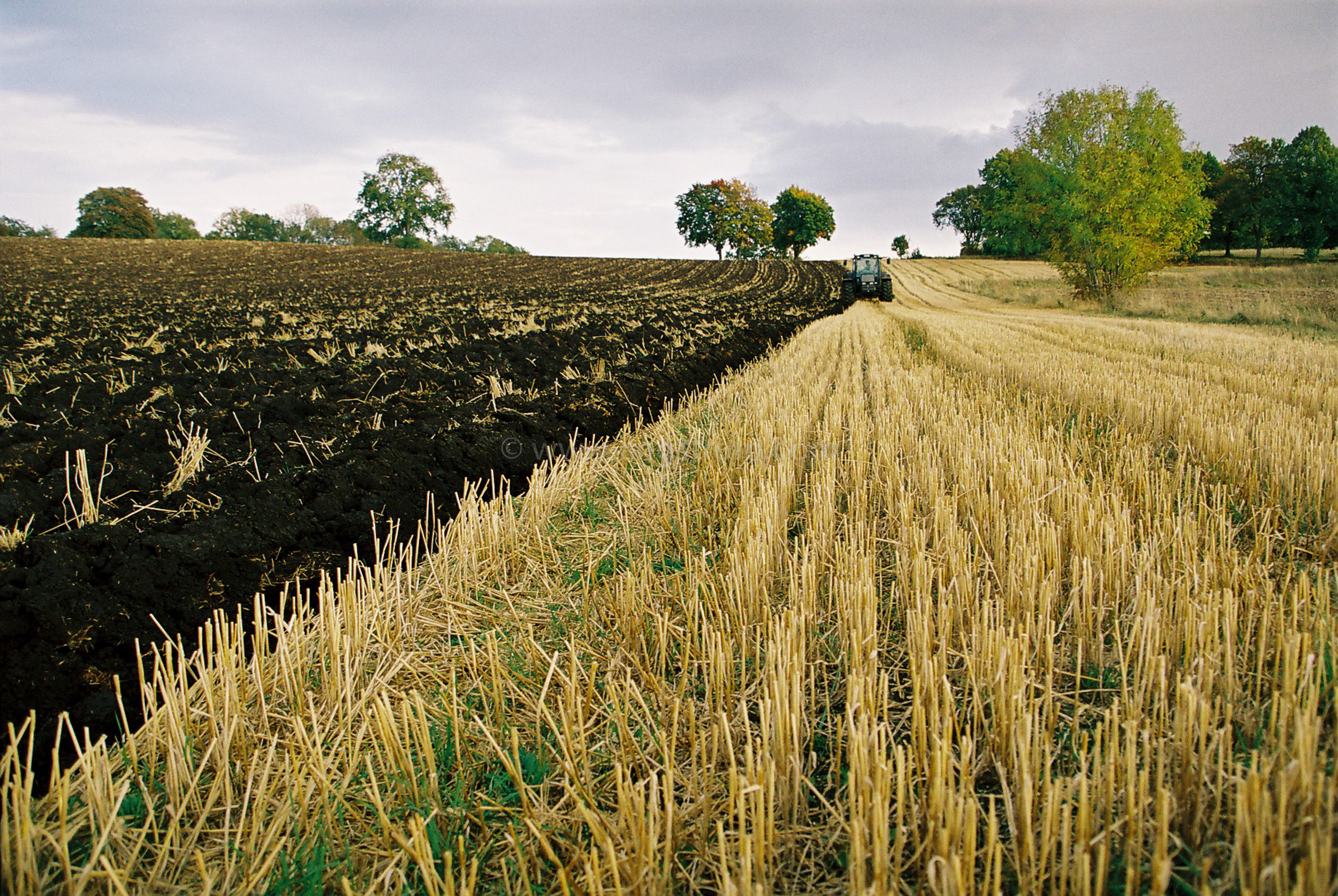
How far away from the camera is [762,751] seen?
4.71ft

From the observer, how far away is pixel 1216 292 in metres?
26.8

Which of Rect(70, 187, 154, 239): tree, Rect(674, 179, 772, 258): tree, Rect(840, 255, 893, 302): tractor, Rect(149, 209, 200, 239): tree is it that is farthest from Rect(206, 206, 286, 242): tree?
Rect(840, 255, 893, 302): tractor

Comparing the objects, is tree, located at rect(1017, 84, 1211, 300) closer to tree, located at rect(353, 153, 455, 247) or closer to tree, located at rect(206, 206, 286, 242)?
tree, located at rect(353, 153, 455, 247)

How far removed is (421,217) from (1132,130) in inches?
2970

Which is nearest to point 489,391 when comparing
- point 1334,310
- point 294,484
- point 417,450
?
point 417,450

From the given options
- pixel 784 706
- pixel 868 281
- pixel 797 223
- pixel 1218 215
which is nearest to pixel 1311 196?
pixel 1218 215

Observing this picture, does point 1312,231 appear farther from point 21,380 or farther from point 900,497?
point 21,380

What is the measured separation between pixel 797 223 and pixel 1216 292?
69179 millimetres

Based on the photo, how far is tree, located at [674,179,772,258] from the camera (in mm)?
90750

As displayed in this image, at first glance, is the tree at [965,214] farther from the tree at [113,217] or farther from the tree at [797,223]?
the tree at [113,217]

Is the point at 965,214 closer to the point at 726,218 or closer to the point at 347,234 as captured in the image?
the point at 726,218

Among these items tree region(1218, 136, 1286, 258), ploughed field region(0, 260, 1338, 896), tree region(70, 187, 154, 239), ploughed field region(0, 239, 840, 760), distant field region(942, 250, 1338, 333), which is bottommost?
ploughed field region(0, 260, 1338, 896)

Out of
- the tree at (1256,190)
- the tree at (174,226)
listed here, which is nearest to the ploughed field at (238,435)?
the tree at (1256,190)

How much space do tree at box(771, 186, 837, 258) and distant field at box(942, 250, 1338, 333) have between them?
42249mm
